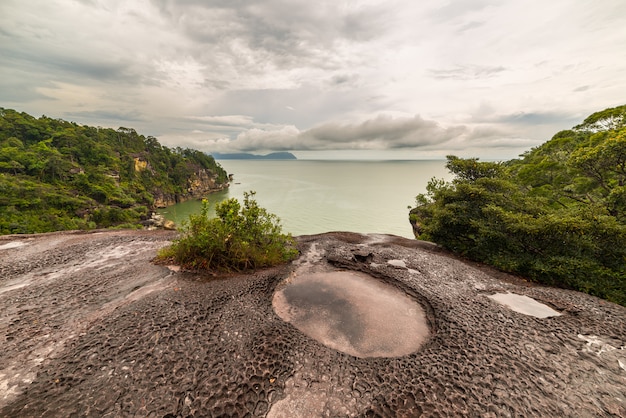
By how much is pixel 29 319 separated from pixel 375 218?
120 feet

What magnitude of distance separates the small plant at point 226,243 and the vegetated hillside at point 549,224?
8.53 m

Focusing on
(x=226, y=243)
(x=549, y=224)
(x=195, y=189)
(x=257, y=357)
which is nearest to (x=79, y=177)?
(x=195, y=189)

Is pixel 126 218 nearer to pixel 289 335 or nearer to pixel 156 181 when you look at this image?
pixel 156 181

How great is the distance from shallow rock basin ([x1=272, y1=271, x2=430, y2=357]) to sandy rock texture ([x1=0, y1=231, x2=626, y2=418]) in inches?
10.5

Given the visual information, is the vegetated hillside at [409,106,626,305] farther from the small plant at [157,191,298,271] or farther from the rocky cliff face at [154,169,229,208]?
the rocky cliff face at [154,169,229,208]

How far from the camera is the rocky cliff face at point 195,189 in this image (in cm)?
5164

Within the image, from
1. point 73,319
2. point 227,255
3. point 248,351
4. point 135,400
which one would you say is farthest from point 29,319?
point 248,351

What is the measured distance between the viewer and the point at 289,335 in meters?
4.64

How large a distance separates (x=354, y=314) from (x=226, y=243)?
4537 millimetres

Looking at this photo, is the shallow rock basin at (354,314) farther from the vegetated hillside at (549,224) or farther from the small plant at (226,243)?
the vegetated hillside at (549,224)

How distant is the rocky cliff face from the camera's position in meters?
51.6

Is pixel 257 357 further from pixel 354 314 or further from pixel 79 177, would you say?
pixel 79 177

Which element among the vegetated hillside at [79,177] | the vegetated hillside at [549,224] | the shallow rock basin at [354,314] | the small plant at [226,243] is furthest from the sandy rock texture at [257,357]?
the vegetated hillside at [79,177]

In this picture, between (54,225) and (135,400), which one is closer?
A: (135,400)
